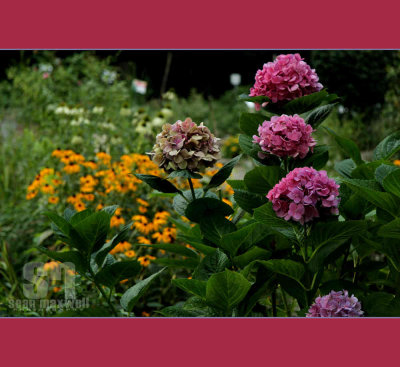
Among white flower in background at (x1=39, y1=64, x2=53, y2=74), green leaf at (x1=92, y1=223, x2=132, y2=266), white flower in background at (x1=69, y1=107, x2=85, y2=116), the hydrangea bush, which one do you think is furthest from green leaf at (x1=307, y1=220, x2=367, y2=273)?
white flower in background at (x1=39, y1=64, x2=53, y2=74)

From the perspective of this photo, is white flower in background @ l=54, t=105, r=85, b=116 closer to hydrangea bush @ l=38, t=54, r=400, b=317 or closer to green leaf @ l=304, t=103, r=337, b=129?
hydrangea bush @ l=38, t=54, r=400, b=317

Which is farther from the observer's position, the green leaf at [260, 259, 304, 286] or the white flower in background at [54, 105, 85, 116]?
the white flower in background at [54, 105, 85, 116]

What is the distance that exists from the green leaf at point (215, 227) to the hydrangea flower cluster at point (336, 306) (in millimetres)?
333

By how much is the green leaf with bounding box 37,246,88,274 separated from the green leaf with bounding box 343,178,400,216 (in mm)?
800

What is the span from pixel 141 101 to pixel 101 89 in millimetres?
2254

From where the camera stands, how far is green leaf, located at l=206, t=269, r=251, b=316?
1303 millimetres

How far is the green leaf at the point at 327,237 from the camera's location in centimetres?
132

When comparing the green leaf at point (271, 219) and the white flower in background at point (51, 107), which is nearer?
the green leaf at point (271, 219)

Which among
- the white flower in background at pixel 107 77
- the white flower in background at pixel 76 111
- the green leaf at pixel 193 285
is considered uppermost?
the white flower in background at pixel 107 77

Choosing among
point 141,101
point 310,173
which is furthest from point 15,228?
point 141,101

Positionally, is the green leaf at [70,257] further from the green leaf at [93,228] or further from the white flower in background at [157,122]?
the white flower in background at [157,122]

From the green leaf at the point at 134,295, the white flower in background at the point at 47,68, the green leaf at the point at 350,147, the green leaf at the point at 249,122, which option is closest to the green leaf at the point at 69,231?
the green leaf at the point at 134,295

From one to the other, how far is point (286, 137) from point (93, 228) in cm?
62

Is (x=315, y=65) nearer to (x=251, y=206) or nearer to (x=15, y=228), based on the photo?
(x=15, y=228)
